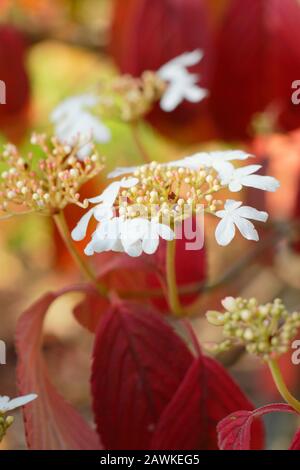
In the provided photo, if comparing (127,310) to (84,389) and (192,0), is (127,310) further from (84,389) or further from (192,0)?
(84,389)

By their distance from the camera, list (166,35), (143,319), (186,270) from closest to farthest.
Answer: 1. (143,319)
2. (186,270)
3. (166,35)

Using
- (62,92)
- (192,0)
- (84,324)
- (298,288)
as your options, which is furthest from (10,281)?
(84,324)

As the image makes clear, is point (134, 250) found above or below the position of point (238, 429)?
above

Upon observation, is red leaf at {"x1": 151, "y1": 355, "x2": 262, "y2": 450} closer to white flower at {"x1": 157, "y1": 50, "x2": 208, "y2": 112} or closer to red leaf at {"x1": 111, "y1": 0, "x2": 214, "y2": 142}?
white flower at {"x1": 157, "y1": 50, "x2": 208, "y2": 112}

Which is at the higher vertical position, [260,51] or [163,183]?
[260,51]

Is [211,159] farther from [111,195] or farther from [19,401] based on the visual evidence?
[19,401]

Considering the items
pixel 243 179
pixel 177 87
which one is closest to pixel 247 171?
pixel 243 179
